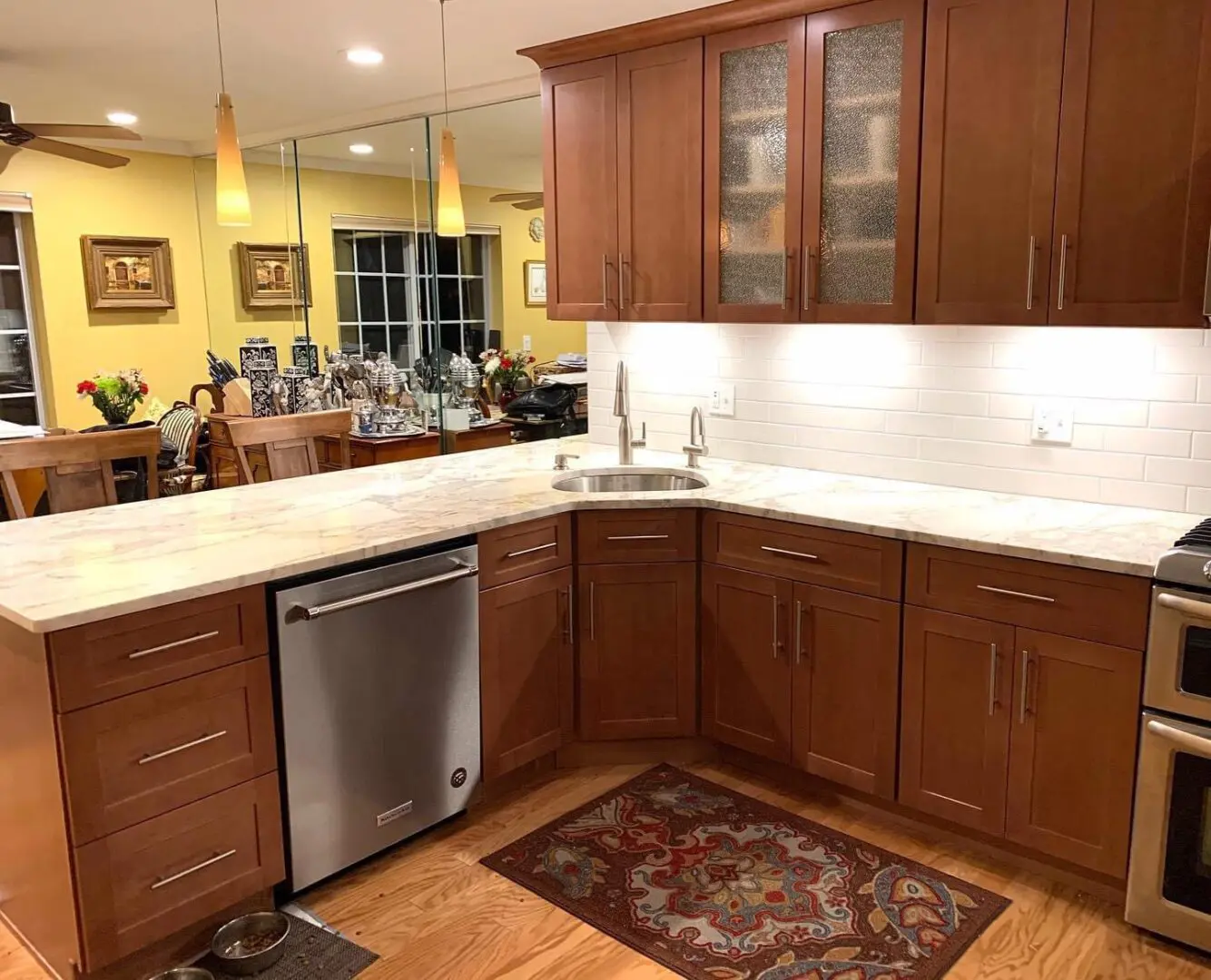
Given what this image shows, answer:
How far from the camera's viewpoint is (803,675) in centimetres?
283

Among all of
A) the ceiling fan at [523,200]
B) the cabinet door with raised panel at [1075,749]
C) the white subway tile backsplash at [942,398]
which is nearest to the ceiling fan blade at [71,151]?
the ceiling fan at [523,200]

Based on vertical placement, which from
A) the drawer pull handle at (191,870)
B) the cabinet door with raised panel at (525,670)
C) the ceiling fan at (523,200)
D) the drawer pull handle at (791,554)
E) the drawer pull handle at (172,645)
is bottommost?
the drawer pull handle at (191,870)

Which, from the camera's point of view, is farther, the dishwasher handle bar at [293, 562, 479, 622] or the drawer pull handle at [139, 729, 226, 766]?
the dishwasher handle bar at [293, 562, 479, 622]

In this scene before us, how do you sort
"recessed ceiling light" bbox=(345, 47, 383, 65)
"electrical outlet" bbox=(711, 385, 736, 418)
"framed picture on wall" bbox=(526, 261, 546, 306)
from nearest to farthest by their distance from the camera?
1. "electrical outlet" bbox=(711, 385, 736, 418)
2. "recessed ceiling light" bbox=(345, 47, 383, 65)
3. "framed picture on wall" bbox=(526, 261, 546, 306)

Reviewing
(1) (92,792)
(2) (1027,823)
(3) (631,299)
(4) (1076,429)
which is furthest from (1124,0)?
(1) (92,792)

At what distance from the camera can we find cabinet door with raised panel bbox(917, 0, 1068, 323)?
2.48 metres

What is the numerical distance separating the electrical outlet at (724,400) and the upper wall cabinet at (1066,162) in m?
0.89

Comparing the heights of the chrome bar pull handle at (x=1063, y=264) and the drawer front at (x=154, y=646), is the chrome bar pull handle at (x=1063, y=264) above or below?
above

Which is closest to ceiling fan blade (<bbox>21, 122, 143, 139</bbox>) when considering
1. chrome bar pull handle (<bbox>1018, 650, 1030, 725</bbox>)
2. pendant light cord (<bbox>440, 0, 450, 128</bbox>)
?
pendant light cord (<bbox>440, 0, 450, 128</bbox>)

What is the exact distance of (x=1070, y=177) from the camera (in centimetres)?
245

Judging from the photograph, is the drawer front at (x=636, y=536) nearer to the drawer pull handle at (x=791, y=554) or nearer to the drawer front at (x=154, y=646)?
the drawer pull handle at (x=791, y=554)

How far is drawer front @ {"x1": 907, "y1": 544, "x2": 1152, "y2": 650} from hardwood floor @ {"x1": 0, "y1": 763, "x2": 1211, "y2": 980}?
697mm

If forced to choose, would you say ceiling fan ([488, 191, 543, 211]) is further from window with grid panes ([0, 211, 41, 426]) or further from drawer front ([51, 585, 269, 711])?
drawer front ([51, 585, 269, 711])

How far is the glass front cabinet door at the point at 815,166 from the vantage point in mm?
2744
